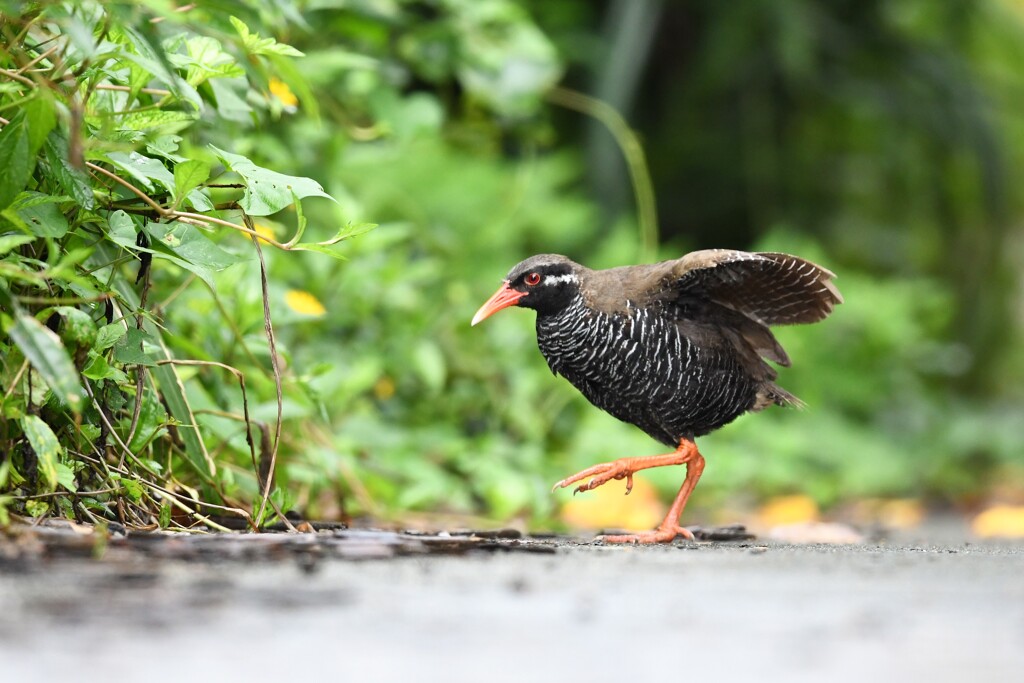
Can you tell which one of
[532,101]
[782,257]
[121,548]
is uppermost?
[532,101]

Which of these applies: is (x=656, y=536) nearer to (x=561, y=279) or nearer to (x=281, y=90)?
(x=561, y=279)

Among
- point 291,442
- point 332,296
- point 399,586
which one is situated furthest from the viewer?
point 332,296

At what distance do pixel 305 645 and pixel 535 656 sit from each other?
Answer: 1.02 ft

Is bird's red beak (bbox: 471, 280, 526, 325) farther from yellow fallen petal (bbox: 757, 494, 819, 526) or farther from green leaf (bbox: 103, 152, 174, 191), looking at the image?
yellow fallen petal (bbox: 757, 494, 819, 526)

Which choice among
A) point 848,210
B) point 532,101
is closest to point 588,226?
point 532,101

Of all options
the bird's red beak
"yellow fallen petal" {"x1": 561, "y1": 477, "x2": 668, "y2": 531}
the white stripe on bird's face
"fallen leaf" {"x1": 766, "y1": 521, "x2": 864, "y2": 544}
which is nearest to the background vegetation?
"yellow fallen petal" {"x1": 561, "y1": 477, "x2": 668, "y2": 531}

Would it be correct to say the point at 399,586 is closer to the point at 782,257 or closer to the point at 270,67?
the point at 782,257

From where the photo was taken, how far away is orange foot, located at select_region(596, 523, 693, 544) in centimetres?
345

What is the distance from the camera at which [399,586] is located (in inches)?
82.5

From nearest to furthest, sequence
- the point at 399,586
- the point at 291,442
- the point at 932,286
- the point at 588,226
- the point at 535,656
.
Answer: the point at 535,656 < the point at 399,586 < the point at 291,442 < the point at 588,226 < the point at 932,286

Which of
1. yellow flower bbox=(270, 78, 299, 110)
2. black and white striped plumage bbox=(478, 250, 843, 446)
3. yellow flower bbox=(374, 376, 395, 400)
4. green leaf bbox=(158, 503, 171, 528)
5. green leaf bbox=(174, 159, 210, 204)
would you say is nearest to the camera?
green leaf bbox=(174, 159, 210, 204)

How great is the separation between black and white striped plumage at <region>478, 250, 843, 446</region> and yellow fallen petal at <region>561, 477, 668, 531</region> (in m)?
0.92

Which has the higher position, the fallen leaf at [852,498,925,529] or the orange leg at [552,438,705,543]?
the fallen leaf at [852,498,925,529]

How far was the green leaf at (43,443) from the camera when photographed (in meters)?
2.35
